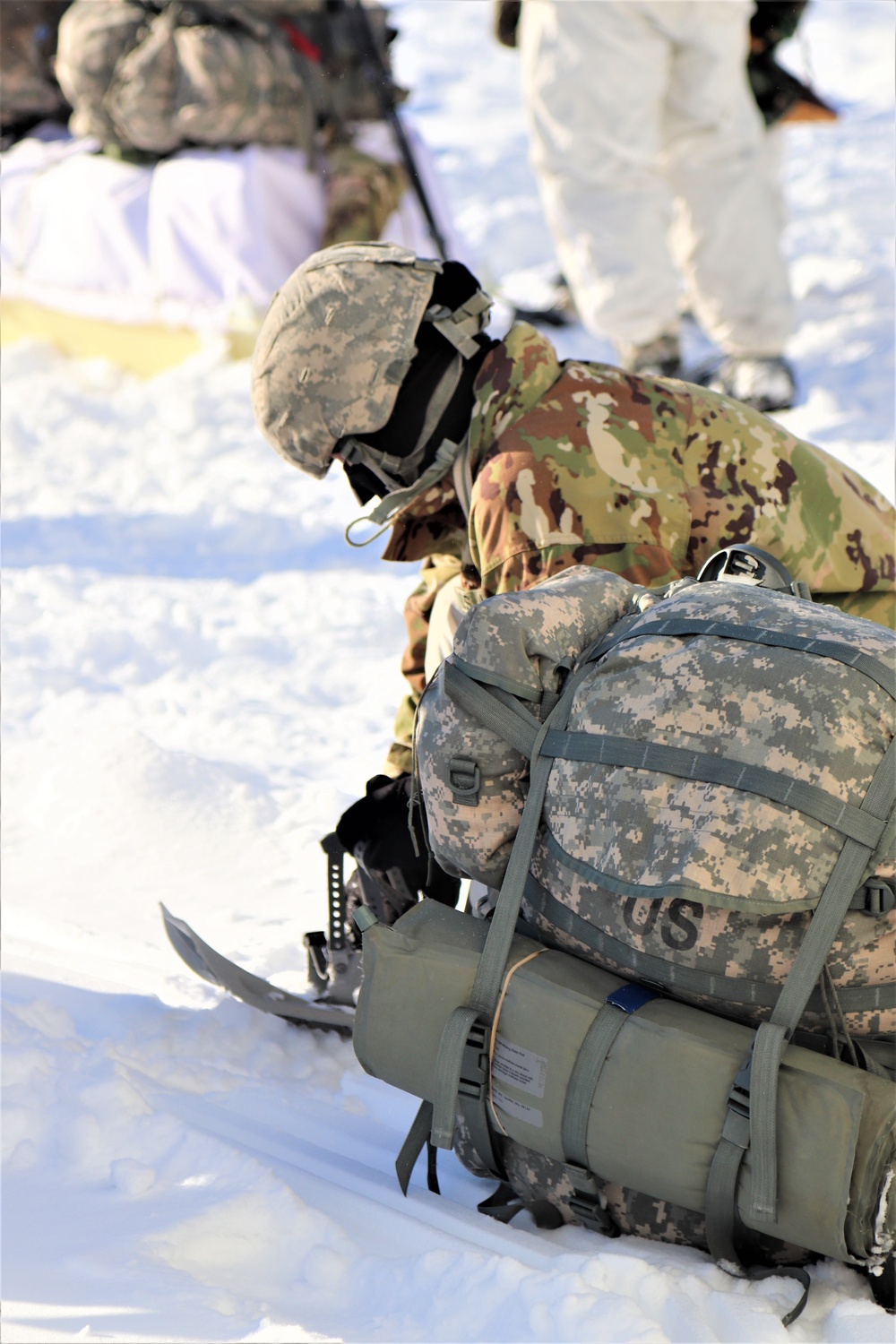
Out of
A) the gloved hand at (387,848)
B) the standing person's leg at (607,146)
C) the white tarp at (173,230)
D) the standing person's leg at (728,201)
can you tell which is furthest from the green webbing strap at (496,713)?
the white tarp at (173,230)

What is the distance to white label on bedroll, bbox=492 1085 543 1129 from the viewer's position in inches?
56.9

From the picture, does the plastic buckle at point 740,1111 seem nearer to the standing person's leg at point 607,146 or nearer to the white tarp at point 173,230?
the standing person's leg at point 607,146

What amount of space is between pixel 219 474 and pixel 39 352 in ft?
5.33

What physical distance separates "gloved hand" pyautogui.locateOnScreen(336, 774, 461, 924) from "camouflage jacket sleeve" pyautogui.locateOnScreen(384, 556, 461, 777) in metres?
0.29

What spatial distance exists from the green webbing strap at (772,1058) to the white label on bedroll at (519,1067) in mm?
208

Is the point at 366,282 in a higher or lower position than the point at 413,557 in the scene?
higher

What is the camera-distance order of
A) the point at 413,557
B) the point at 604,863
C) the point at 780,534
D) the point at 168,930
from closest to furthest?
1. the point at 604,863
2. the point at 780,534
3. the point at 168,930
4. the point at 413,557

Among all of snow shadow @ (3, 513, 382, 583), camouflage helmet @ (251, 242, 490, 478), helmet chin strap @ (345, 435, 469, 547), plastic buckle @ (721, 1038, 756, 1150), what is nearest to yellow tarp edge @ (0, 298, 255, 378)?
snow shadow @ (3, 513, 382, 583)

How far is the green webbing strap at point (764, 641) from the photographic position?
1355mm

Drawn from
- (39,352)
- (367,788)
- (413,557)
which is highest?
(413,557)

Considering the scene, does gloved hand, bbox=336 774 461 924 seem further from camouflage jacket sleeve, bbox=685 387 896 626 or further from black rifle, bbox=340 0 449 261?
black rifle, bbox=340 0 449 261

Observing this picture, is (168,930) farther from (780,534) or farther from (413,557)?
(780,534)

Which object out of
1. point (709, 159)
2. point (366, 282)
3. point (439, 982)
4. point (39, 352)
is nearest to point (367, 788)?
point (439, 982)

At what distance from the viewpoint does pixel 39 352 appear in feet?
20.9
